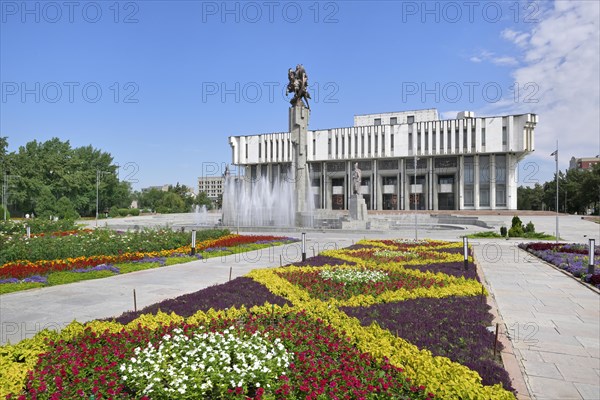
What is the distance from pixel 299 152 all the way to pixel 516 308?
927 inches

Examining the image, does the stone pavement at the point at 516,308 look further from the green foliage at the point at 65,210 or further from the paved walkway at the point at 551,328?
Result: the green foliage at the point at 65,210

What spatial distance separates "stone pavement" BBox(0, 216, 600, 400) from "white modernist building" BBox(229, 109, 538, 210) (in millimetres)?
46350

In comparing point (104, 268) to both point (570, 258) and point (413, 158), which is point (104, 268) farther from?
point (413, 158)

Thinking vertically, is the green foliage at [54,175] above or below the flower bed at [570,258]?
above

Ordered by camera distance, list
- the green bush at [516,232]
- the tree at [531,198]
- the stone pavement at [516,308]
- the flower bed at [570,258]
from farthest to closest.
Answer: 1. the tree at [531,198]
2. the green bush at [516,232]
3. the flower bed at [570,258]
4. the stone pavement at [516,308]

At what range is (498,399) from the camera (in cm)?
331

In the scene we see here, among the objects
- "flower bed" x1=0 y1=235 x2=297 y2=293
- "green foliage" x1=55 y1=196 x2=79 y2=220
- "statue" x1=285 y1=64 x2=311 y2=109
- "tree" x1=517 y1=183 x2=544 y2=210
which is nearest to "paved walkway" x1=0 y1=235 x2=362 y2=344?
"flower bed" x1=0 y1=235 x2=297 y2=293

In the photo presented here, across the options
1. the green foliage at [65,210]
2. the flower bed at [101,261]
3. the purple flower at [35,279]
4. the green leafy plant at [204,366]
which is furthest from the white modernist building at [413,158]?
the green leafy plant at [204,366]

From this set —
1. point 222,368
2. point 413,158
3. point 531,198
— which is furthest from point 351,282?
point 531,198

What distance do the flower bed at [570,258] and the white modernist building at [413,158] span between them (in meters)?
39.3

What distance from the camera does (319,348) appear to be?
177 inches

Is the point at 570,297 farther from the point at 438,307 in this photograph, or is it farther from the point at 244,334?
the point at 244,334

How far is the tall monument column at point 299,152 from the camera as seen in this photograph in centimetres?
2984

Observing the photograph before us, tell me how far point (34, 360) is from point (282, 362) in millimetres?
2633
